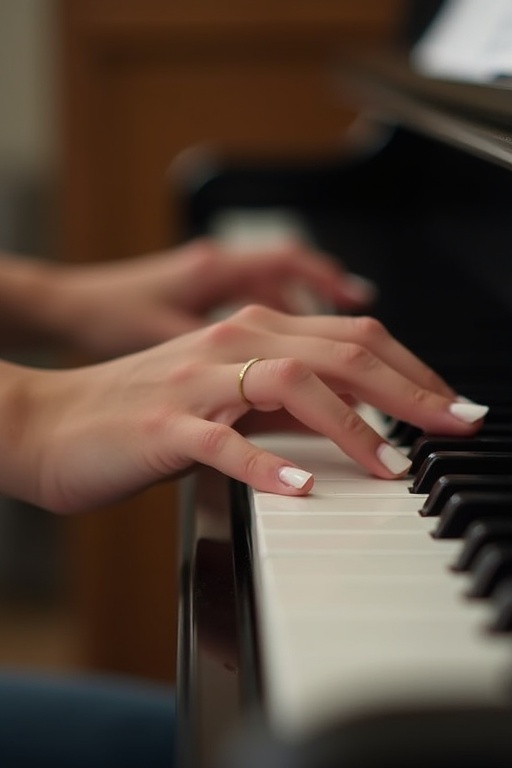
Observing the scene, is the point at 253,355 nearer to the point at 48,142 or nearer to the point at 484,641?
the point at 484,641

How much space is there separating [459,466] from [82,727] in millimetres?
420

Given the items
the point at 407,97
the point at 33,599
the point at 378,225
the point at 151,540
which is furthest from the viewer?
the point at 33,599

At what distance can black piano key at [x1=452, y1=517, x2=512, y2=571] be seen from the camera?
0.55m

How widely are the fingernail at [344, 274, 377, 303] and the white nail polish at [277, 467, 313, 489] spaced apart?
55 cm

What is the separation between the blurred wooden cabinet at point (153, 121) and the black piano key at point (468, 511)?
1.70 meters

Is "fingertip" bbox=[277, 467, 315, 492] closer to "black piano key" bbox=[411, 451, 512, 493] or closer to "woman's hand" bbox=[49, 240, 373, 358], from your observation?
"black piano key" bbox=[411, 451, 512, 493]

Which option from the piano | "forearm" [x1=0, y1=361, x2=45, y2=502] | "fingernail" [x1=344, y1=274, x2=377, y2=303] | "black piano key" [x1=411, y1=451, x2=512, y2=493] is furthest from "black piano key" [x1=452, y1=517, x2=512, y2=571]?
"fingernail" [x1=344, y1=274, x2=377, y2=303]

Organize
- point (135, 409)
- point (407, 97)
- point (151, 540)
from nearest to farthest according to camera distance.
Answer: point (135, 409), point (407, 97), point (151, 540)

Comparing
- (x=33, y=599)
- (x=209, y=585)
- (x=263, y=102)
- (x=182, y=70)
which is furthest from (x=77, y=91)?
(x=209, y=585)

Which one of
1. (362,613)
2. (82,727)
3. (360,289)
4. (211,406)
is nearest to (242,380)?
(211,406)

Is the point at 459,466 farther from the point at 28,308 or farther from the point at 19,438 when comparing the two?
the point at 28,308

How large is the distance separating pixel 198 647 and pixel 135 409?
0.24m

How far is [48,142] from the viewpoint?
8.89ft

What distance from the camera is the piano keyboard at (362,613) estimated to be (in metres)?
0.42
